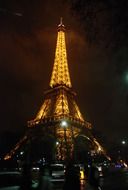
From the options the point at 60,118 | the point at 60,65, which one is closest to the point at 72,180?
the point at 60,118

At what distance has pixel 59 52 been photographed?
98.7 metres

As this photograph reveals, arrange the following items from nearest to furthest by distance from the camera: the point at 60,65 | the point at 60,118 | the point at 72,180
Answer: the point at 72,180
the point at 60,118
the point at 60,65

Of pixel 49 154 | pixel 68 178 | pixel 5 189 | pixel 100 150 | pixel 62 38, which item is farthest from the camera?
pixel 62 38

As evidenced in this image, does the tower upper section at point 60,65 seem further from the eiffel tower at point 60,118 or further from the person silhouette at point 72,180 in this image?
the person silhouette at point 72,180

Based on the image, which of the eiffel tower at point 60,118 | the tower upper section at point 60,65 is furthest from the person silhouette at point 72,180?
the tower upper section at point 60,65

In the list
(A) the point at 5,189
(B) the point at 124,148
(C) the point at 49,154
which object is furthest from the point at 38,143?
(A) the point at 5,189

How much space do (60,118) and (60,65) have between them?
1502 centimetres

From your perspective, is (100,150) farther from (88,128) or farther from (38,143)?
(38,143)

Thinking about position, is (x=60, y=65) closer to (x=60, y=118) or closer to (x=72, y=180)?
(x=60, y=118)

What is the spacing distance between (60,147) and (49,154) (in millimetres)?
2388

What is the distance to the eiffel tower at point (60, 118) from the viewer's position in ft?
267

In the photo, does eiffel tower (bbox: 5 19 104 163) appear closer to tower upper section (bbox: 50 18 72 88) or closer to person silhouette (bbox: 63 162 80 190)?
tower upper section (bbox: 50 18 72 88)

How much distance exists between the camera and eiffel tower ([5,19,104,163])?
267 feet

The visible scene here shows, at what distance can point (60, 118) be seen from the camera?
8794 cm
